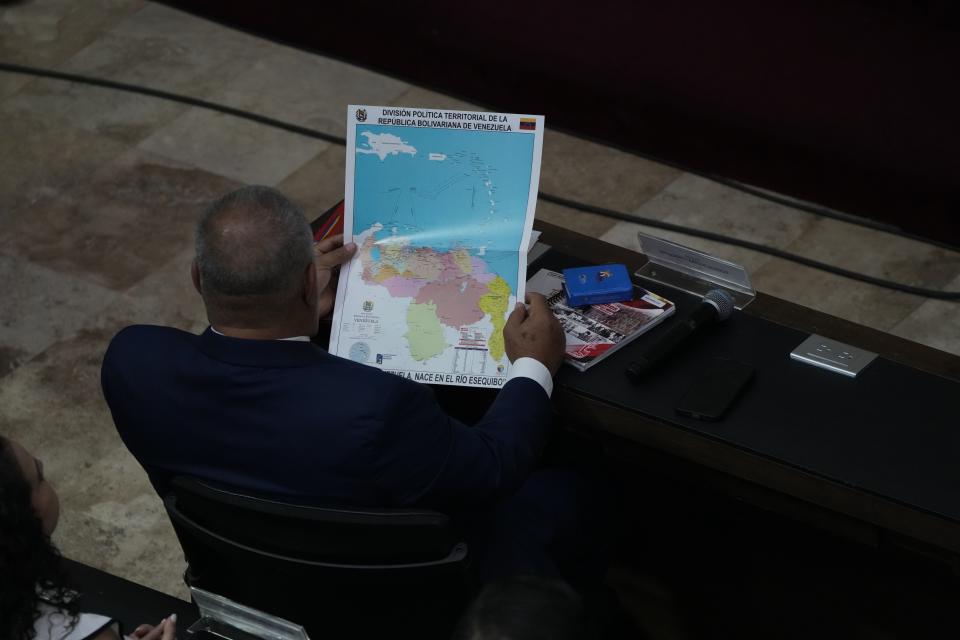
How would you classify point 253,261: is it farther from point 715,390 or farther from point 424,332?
point 715,390

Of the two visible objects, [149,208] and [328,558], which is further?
[149,208]

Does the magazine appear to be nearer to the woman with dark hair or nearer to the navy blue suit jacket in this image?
the navy blue suit jacket

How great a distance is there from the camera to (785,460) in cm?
199

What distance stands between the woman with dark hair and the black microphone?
923mm

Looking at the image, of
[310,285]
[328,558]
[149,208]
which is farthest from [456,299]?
[149,208]

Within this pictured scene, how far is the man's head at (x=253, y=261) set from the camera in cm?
191

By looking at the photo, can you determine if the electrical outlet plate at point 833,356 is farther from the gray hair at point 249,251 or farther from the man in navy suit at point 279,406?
the gray hair at point 249,251

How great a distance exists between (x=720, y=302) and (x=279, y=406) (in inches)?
32.4

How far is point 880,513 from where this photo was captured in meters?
1.93

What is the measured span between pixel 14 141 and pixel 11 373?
47.2 inches

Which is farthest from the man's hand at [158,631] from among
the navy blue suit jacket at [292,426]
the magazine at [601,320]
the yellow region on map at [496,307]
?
the magazine at [601,320]

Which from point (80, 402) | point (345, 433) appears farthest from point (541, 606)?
point (80, 402)

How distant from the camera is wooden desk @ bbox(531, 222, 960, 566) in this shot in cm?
193

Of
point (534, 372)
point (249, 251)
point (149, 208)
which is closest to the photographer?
point (249, 251)
